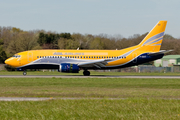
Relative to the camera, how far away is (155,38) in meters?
49.1

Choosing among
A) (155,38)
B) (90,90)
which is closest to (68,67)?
(155,38)

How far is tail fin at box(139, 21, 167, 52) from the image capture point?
48750 millimetres

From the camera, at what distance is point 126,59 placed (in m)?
48.2

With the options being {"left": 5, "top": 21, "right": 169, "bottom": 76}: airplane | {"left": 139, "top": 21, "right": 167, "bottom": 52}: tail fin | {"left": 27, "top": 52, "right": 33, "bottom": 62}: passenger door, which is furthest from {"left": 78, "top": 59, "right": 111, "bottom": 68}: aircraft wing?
{"left": 27, "top": 52, "right": 33, "bottom": 62}: passenger door

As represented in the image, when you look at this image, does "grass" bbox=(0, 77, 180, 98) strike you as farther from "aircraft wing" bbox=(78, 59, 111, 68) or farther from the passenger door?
the passenger door

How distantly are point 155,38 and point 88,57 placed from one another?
12.2 m

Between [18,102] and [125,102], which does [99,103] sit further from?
[18,102]

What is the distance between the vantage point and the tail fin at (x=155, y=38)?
4875cm

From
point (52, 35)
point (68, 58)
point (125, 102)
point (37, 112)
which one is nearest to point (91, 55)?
point (68, 58)

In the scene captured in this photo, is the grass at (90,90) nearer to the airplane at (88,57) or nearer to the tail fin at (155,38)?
the airplane at (88,57)

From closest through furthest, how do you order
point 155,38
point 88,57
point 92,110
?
point 92,110 → point 88,57 → point 155,38

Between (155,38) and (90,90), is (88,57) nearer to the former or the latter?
(155,38)

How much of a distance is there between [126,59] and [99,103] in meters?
32.2

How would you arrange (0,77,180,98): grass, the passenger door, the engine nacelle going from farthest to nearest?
the passenger door
the engine nacelle
(0,77,180,98): grass
